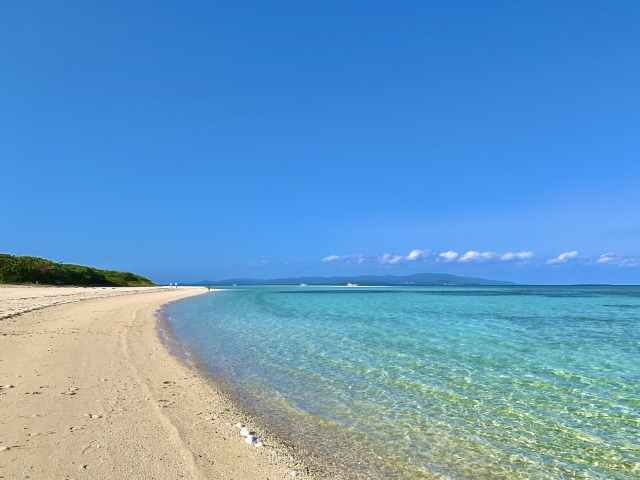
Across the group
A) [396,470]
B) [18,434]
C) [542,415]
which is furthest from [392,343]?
[18,434]

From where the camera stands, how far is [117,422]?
22.0 ft

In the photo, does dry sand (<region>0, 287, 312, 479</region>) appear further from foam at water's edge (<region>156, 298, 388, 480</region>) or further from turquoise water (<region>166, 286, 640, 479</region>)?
turquoise water (<region>166, 286, 640, 479</region>)

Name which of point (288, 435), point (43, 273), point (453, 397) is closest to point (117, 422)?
point (288, 435)

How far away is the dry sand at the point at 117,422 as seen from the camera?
5.17 metres

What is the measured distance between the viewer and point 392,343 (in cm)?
1759

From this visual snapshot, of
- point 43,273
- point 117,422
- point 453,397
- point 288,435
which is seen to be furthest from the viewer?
point 43,273

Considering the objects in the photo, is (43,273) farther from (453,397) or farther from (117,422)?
(453,397)

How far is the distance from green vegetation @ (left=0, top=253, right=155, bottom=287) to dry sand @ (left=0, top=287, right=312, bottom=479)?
208 ft

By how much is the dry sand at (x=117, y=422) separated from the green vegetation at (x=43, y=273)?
6336 cm

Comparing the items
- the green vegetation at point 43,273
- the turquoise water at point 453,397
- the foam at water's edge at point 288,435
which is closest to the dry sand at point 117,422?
the foam at water's edge at point 288,435

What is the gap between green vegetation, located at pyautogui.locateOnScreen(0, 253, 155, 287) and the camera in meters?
62.3

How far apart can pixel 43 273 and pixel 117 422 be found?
74480mm

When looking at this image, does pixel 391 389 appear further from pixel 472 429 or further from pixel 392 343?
pixel 392 343

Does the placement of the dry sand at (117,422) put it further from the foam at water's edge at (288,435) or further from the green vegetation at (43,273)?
the green vegetation at (43,273)
